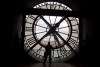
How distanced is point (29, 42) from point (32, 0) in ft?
2.89

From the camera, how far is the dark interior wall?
3582 millimetres
